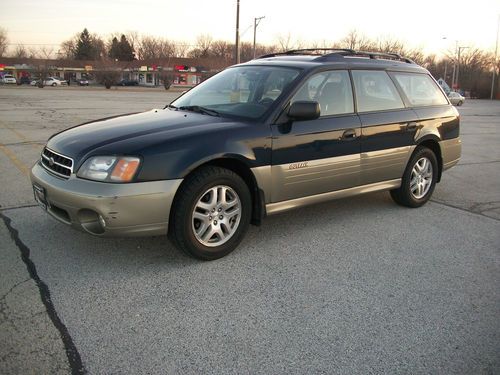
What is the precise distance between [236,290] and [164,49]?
107m

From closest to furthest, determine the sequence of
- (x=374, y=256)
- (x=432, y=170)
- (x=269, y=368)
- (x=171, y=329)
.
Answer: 1. (x=269, y=368)
2. (x=171, y=329)
3. (x=374, y=256)
4. (x=432, y=170)

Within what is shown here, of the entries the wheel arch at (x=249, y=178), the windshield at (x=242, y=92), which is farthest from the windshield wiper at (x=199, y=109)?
the wheel arch at (x=249, y=178)

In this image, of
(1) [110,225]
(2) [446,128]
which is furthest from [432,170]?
(1) [110,225]

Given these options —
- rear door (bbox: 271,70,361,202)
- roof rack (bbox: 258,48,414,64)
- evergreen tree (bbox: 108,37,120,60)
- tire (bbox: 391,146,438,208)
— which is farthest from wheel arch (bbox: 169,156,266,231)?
evergreen tree (bbox: 108,37,120,60)

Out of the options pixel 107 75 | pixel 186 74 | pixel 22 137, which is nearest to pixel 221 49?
pixel 186 74

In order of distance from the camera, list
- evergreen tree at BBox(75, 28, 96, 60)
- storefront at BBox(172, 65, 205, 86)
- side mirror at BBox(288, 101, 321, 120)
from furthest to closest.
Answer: evergreen tree at BBox(75, 28, 96, 60), storefront at BBox(172, 65, 205, 86), side mirror at BBox(288, 101, 321, 120)

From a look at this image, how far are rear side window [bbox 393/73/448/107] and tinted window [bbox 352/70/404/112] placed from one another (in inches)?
8.6

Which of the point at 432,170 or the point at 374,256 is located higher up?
the point at 432,170

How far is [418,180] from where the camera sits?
19.2 ft

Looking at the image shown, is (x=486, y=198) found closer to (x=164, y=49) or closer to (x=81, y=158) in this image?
(x=81, y=158)

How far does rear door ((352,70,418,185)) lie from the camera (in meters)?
5.07

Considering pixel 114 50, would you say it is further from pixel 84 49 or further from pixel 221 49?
pixel 221 49

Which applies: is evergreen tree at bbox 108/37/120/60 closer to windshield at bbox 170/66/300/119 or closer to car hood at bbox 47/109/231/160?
windshield at bbox 170/66/300/119

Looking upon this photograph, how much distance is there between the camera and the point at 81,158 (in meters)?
3.70
